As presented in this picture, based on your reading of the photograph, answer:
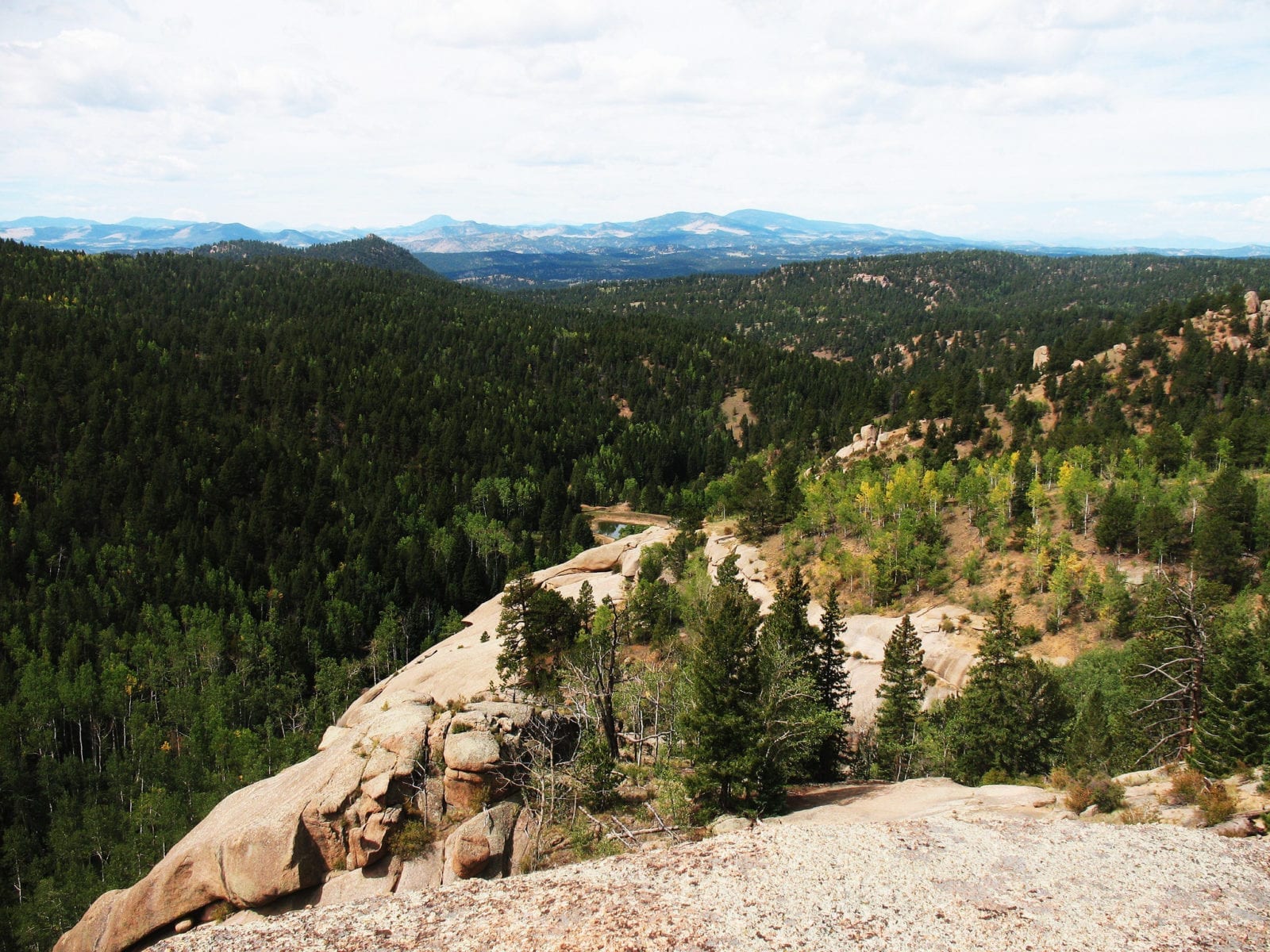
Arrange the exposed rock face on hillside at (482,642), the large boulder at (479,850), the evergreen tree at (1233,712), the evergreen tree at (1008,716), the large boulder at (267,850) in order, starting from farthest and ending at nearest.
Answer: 1. the exposed rock face on hillside at (482,642)
2. the evergreen tree at (1008,716)
3. the evergreen tree at (1233,712)
4. the large boulder at (267,850)
5. the large boulder at (479,850)

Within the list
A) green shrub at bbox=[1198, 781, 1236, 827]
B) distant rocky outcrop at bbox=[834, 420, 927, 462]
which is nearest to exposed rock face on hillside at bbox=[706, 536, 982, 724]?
green shrub at bbox=[1198, 781, 1236, 827]

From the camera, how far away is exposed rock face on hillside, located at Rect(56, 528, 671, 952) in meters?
28.9

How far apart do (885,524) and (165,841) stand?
73464mm

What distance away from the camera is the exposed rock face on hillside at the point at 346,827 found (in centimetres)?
2892

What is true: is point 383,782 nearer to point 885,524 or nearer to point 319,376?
point 885,524

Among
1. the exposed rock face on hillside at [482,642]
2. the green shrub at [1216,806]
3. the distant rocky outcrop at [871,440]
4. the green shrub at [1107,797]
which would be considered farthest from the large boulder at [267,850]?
the distant rocky outcrop at [871,440]

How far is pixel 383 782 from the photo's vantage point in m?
30.5

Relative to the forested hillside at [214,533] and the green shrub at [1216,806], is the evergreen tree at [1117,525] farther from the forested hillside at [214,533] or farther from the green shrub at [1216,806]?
the forested hillside at [214,533]

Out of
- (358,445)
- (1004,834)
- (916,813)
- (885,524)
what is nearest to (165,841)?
(916,813)

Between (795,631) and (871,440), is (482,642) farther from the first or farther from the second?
(871,440)

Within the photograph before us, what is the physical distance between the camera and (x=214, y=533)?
116 m

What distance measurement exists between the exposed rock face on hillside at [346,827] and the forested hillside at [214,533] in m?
34.3

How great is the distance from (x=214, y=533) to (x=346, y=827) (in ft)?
336

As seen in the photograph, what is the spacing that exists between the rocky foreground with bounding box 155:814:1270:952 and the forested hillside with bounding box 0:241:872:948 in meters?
50.3
